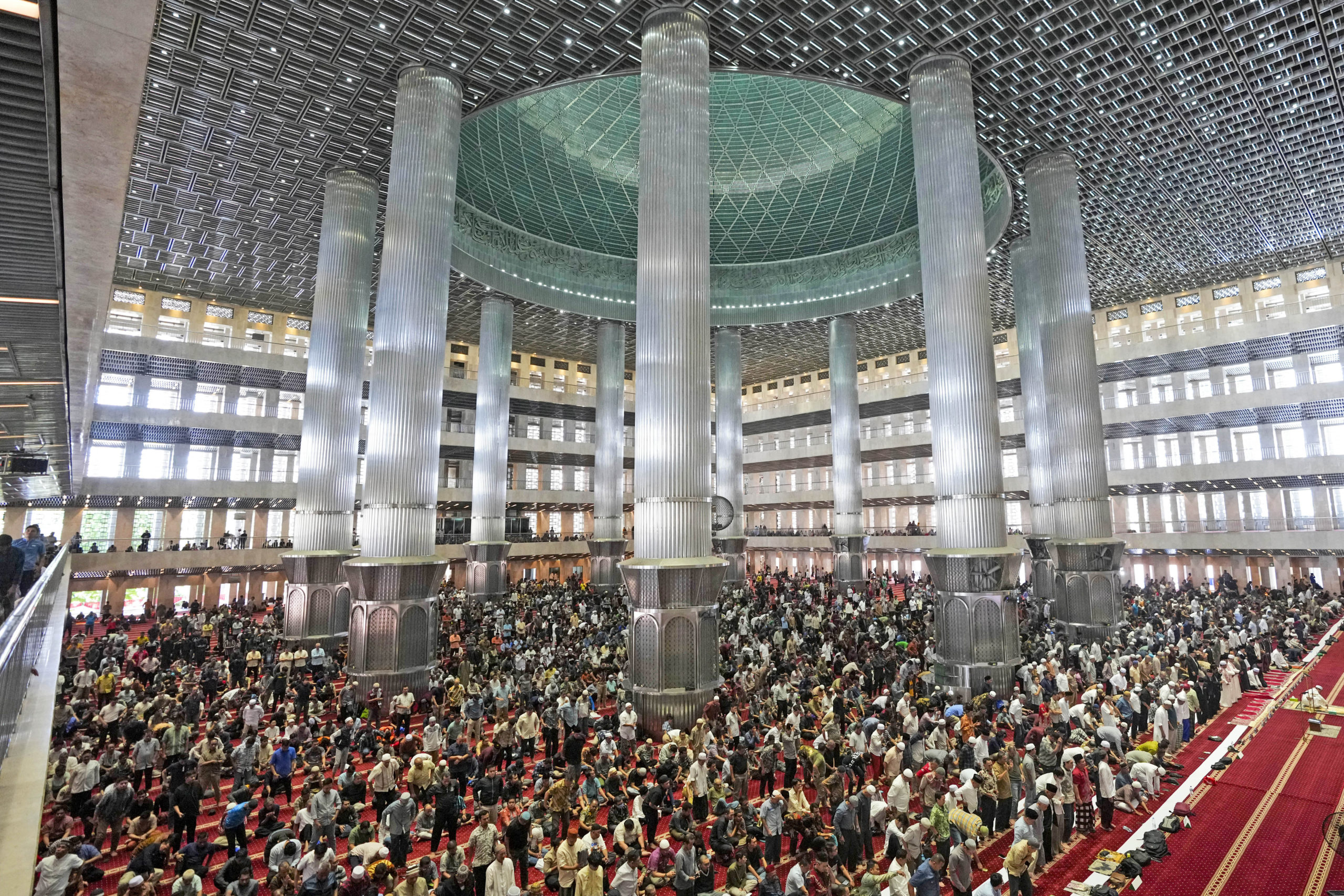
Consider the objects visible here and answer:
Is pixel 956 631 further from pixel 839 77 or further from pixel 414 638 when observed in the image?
pixel 839 77

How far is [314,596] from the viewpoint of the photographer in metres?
18.0

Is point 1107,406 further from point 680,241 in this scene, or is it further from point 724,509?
point 680,241

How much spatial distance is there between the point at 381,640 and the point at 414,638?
657mm

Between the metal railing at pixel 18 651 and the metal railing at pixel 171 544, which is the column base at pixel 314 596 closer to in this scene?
the metal railing at pixel 18 651

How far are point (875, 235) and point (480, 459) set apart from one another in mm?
19922

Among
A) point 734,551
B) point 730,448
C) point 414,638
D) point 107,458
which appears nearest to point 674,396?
point 414,638

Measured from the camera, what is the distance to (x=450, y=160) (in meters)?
16.1

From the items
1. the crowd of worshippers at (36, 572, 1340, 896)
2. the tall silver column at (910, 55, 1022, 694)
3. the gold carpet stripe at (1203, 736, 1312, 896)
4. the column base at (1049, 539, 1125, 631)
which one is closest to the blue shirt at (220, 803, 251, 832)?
the crowd of worshippers at (36, 572, 1340, 896)

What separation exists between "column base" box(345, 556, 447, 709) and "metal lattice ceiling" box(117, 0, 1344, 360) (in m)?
11.3

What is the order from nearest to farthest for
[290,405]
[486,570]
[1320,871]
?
1. [1320,871]
2. [486,570]
3. [290,405]

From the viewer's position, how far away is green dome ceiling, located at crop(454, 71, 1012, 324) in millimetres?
24016

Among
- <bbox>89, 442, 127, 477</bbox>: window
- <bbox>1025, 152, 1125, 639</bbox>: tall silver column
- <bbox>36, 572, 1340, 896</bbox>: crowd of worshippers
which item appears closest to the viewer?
<bbox>36, 572, 1340, 896</bbox>: crowd of worshippers

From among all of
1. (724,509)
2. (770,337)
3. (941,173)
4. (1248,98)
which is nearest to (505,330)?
(724,509)

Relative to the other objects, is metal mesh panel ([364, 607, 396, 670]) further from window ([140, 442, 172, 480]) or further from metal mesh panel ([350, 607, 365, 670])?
window ([140, 442, 172, 480])
